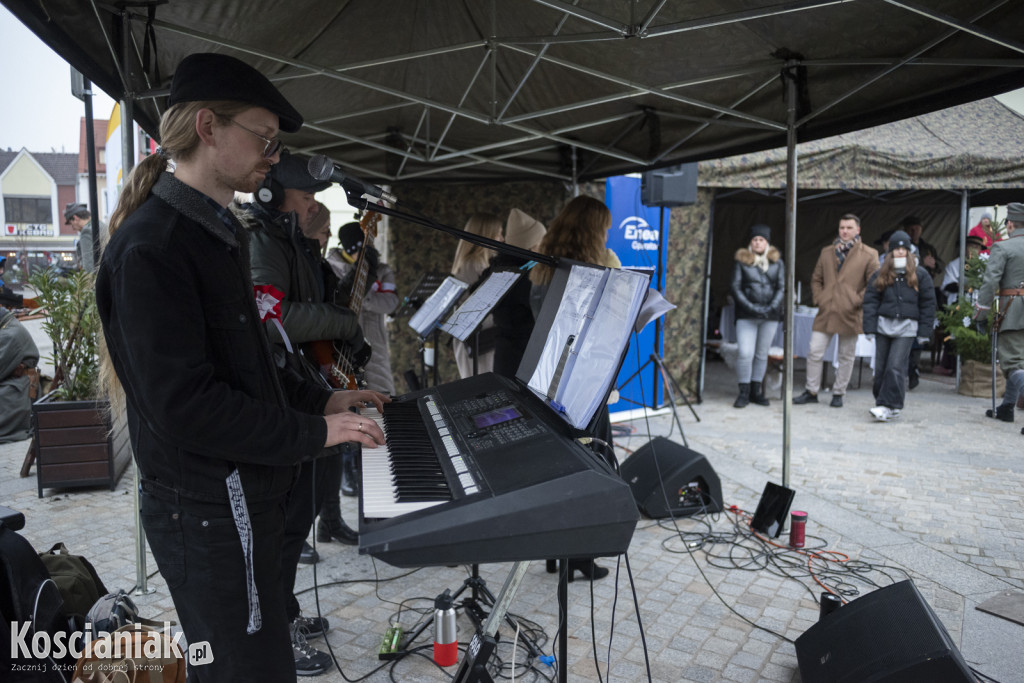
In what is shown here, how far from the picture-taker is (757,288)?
8078 millimetres

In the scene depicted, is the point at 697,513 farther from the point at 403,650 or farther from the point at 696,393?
the point at 696,393

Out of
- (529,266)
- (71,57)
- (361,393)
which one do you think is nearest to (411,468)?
(361,393)

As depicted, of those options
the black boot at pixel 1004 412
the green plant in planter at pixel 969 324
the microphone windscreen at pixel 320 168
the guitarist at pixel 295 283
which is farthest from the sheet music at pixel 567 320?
the green plant in planter at pixel 969 324

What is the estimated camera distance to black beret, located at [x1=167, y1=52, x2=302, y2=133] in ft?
5.07

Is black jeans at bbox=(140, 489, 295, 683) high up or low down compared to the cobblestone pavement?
up

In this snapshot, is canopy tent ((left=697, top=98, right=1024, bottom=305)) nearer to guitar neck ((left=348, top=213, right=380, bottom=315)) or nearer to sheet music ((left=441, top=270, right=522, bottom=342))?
sheet music ((left=441, top=270, right=522, bottom=342))

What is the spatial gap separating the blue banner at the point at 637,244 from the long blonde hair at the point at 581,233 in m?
3.47

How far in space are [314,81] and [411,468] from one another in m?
3.71

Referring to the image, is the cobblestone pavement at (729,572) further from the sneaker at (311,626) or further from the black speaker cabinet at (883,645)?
the black speaker cabinet at (883,645)

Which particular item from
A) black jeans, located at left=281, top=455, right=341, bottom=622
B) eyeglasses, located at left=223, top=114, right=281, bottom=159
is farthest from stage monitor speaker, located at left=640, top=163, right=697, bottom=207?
eyeglasses, located at left=223, top=114, right=281, bottom=159

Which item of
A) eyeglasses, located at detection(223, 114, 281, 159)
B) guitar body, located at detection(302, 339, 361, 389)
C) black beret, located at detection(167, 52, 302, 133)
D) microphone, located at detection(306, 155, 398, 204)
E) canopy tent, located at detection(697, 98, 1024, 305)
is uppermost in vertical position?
canopy tent, located at detection(697, 98, 1024, 305)

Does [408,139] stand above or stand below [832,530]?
above

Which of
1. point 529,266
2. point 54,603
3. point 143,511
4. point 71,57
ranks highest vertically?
point 71,57

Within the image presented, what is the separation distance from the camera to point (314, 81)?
181 inches
